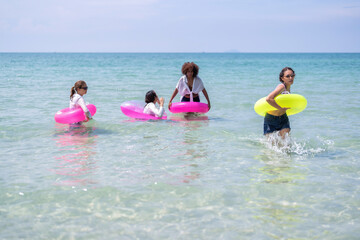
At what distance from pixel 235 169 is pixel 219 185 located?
702 millimetres

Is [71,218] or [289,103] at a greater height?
[289,103]

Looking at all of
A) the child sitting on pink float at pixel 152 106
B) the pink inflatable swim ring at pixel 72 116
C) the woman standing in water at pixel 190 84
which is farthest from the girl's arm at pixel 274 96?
the pink inflatable swim ring at pixel 72 116

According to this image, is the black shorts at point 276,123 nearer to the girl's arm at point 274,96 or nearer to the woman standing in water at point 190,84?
the girl's arm at point 274,96

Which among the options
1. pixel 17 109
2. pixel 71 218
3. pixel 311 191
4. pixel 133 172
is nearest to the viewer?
pixel 71 218

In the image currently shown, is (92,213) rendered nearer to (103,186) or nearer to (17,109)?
(103,186)

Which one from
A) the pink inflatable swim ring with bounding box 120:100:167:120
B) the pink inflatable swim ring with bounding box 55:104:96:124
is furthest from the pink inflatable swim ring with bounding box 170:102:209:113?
the pink inflatable swim ring with bounding box 55:104:96:124

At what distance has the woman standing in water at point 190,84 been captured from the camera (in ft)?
27.0

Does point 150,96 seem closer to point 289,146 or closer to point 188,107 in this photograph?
point 188,107

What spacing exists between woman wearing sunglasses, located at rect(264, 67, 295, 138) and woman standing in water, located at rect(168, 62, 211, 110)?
262cm

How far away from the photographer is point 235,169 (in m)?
5.15

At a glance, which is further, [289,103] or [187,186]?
[289,103]

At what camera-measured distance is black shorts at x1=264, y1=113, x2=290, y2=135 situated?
581 centimetres

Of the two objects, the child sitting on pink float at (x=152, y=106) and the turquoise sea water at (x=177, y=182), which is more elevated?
the child sitting on pink float at (x=152, y=106)

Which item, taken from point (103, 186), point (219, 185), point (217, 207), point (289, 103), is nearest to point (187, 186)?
point (219, 185)
